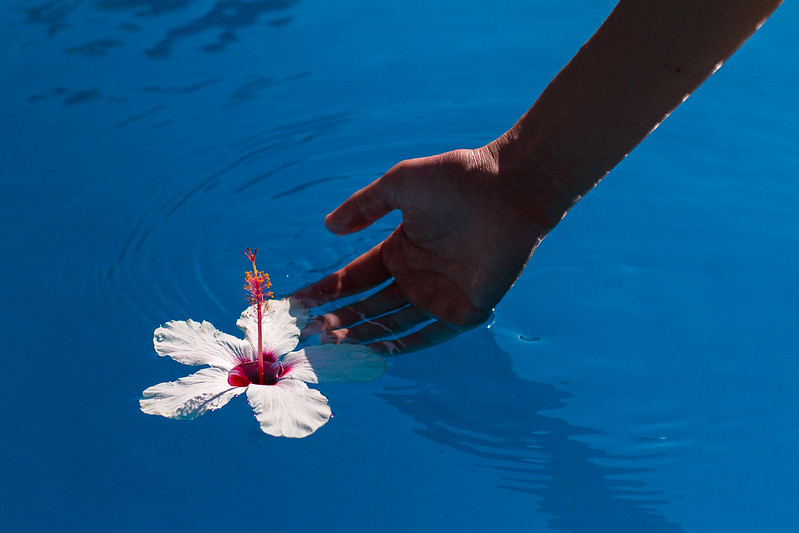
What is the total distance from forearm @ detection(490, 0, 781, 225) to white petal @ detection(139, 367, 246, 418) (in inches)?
28.1

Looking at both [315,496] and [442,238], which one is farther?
[442,238]

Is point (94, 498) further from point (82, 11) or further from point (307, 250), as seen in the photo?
point (82, 11)

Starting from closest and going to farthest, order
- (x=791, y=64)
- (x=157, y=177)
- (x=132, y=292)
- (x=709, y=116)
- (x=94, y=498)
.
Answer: (x=94, y=498)
(x=132, y=292)
(x=157, y=177)
(x=709, y=116)
(x=791, y=64)

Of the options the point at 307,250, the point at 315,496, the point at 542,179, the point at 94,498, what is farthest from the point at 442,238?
the point at 94,498

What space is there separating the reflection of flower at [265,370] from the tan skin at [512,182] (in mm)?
132

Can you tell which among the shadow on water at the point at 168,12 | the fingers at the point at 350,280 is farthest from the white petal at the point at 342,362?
the shadow on water at the point at 168,12

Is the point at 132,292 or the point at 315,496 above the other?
the point at 132,292

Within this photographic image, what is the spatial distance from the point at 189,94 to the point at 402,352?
1259mm

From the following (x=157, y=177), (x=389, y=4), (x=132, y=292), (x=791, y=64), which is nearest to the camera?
(x=132, y=292)

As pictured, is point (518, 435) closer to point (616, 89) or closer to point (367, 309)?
point (367, 309)

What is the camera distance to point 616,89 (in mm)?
1490

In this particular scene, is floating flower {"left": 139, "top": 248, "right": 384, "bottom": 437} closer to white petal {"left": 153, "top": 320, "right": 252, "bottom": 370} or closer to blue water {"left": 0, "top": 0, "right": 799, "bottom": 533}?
white petal {"left": 153, "top": 320, "right": 252, "bottom": 370}

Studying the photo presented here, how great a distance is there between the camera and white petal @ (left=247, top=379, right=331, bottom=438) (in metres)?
1.27

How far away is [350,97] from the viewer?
2.45 m
